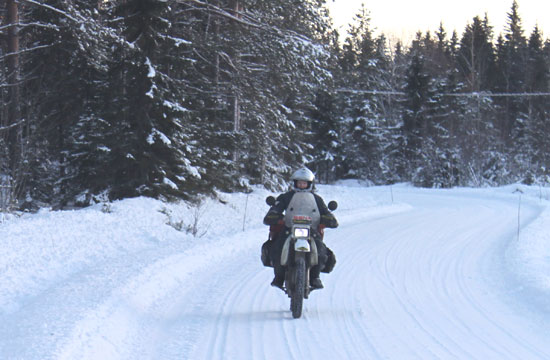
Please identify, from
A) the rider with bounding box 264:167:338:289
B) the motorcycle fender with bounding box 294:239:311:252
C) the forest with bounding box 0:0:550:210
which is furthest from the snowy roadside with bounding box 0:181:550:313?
the motorcycle fender with bounding box 294:239:311:252

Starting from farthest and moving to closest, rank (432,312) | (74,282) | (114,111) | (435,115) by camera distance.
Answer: (435,115) → (114,111) → (74,282) → (432,312)

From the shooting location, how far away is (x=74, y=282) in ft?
25.8

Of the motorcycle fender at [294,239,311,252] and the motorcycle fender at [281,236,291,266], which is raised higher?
the motorcycle fender at [294,239,311,252]

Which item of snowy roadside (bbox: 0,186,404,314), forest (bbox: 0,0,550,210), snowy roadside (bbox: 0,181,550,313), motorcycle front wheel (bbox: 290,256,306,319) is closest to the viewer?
motorcycle front wheel (bbox: 290,256,306,319)

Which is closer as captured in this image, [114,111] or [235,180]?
[114,111]

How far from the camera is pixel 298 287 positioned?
684 cm

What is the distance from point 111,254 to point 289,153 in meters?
22.2

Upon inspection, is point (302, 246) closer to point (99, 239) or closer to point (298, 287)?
point (298, 287)

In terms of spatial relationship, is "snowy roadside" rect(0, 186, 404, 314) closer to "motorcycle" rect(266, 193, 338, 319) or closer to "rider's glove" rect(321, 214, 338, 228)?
"motorcycle" rect(266, 193, 338, 319)

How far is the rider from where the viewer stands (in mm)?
7254

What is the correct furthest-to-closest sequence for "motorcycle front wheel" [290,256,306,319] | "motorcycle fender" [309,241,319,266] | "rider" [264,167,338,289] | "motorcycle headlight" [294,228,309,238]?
"rider" [264,167,338,289]
"motorcycle fender" [309,241,319,266]
"motorcycle headlight" [294,228,309,238]
"motorcycle front wheel" [290,256,306,319]

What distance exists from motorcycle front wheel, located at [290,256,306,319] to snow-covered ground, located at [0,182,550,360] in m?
0.16

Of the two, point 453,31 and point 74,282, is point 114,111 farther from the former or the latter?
point 453,31

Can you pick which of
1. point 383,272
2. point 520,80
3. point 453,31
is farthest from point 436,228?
point 453,31
